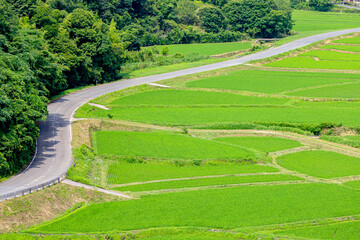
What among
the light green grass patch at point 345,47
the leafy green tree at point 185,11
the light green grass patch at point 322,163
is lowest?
the light green grass patch at point 322,163

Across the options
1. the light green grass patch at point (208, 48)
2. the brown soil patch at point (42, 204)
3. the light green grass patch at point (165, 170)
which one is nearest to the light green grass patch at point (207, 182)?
the light green grass patch at point (165, 170)

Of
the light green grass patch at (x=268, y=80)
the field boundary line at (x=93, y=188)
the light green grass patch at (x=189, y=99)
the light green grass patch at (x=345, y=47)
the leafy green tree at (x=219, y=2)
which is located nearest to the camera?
the field boundary line at (x=93, y=188)

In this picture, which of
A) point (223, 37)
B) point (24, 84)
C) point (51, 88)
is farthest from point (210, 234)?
point (223, 37)

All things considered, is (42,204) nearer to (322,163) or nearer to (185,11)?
(322,163)

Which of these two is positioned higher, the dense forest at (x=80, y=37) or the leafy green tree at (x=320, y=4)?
the leafy green tree at (x=320, y=4)

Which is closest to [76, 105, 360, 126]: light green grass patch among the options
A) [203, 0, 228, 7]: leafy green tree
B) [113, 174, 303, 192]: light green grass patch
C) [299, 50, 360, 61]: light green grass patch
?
[113, 174, 303, 192]: light green grass patch

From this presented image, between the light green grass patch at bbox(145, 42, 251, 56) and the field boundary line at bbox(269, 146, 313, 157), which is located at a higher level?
the light green grass patch at bbox(145, 42, 251, 56)

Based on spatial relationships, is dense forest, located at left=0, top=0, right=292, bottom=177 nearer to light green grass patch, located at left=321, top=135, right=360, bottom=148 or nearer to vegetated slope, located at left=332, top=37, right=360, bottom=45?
vegetated slope, located at left=332, top=37, right=360, bottom=45

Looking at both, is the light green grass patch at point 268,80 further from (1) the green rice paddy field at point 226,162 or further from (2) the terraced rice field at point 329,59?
(2) the terraced rice field at point 329,59
